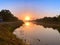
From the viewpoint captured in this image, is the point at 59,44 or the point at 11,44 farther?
the point at 59,44

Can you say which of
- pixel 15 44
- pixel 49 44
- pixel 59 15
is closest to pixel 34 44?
pixel 49 44

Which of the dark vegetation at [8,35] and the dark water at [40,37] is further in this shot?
the dark water at [40,37]

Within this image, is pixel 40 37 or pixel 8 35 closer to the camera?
pixel 8 35

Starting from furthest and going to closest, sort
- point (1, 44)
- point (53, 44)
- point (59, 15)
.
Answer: point (59, 15)
point (53, 44)
point (1, 44)

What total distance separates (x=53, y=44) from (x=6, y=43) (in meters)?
10.6

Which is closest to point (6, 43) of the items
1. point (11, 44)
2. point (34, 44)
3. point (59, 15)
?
point (11, 44)

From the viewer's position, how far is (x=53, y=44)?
2641cm

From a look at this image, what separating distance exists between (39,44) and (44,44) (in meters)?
0.93

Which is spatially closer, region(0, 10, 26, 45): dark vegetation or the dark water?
region(0, 10, 26, 45): dark vegetation

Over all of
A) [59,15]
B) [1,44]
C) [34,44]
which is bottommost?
[1,44]

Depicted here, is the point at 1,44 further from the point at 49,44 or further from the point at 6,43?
the point at 49,44

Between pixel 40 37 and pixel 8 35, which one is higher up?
pixel 40 37

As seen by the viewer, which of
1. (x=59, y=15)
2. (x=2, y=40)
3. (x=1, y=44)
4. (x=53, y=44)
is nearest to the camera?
(x=1, y=44)

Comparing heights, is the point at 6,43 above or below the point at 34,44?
below
